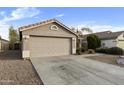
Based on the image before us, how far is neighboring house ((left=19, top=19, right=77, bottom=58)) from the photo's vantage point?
14111mm

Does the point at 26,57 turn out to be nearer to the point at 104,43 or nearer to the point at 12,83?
the point at 12,83

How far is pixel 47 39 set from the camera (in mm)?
15484

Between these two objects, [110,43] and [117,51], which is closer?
[117,51]

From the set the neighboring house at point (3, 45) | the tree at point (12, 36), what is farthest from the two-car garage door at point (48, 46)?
the tree at point (12, 36)

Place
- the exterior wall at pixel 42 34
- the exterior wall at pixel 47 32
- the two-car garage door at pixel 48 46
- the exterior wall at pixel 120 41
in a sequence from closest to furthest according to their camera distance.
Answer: the exterior wall at pixel 42 34 → the exterior wall at pixel 47 32 → the two-car garage door at pixel 48 46 → the exterior wall at pixel 120 41

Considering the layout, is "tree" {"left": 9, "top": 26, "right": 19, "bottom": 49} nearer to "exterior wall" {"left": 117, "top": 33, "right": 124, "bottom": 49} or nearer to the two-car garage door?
the two-car garage door

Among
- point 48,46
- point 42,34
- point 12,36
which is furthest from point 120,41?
point 12,36

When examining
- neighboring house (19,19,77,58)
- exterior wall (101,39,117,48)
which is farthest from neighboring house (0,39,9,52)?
exterior wall (101,39,117,48)

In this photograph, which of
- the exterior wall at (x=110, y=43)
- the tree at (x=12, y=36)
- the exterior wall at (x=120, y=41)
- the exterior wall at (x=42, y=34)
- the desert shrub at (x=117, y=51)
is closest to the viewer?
the exterior wall at (x=42, y=34)

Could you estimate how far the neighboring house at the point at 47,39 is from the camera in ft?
46.3

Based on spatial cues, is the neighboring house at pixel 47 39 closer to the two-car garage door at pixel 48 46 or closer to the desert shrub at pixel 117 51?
the two-car garage door at pixel 48 46

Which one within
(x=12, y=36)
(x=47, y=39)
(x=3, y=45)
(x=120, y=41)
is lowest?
(x=3, y=45)

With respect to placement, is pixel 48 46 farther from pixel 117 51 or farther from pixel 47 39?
pixel 117 51

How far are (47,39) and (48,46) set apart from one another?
756 millimetres
